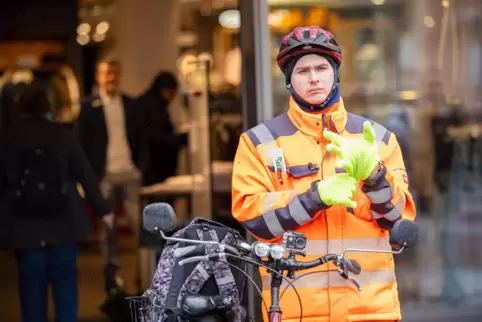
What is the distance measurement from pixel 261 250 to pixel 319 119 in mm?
794

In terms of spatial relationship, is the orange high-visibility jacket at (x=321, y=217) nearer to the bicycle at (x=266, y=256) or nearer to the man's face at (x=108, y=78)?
the bicycle at (x=266, y=256)

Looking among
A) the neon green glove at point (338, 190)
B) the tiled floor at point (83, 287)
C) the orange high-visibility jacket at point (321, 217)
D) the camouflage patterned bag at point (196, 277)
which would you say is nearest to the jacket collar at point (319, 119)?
the orange high-visibility jacket at point (321, 217)

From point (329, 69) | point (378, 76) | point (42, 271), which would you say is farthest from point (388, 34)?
point (329, 69)

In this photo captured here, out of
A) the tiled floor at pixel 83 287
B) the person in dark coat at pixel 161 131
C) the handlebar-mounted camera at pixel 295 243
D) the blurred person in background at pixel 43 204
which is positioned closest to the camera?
the handlebar-mounted camera at pixel 295 243

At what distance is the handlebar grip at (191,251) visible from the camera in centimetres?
343

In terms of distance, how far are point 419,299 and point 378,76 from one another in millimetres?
1636

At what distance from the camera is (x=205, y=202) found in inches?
285

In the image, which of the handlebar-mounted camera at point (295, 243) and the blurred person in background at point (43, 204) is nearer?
the handlebar-mounted camera at point (295, 243)

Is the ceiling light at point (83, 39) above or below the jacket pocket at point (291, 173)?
above

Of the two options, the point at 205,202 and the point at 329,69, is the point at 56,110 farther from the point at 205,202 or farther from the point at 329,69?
the point at 329,69

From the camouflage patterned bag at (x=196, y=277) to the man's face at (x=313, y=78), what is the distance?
64 cm

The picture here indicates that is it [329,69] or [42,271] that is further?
[42,271]

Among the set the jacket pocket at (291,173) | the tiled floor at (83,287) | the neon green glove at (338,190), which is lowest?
the tiled floor at (83,287)

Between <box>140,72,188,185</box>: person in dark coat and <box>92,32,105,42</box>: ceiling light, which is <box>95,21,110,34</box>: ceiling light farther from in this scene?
<box>140,72,188,185</box>: person in dark coat
